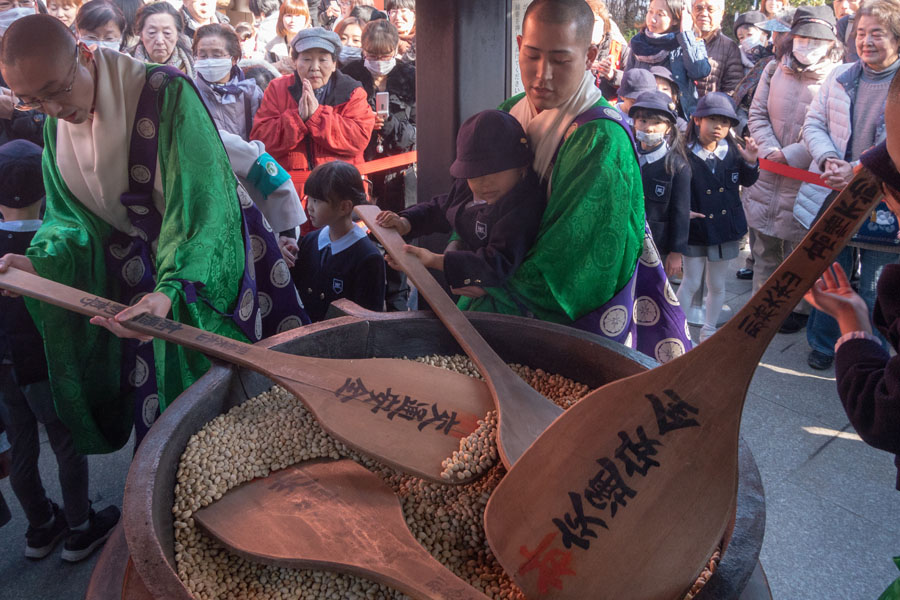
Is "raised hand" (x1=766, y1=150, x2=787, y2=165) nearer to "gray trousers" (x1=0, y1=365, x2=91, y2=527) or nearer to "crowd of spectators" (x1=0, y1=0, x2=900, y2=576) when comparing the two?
"crowd of spectators" (x1=0, y1=0, x2=900, y2=576)

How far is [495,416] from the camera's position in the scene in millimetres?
1300

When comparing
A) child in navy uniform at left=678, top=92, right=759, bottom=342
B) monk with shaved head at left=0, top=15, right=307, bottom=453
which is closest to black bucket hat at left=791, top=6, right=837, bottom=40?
child in navy uniform at left=678, top=92, right=759, bottom=342

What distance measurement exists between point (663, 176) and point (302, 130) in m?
1.83

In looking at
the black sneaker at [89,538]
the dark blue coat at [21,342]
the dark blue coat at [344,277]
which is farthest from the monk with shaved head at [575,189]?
the black sneaker at [89,538]

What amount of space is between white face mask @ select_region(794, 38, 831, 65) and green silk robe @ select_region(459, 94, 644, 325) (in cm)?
272

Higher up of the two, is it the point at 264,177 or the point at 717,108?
the point at 717,108

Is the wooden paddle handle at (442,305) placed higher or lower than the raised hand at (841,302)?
lower

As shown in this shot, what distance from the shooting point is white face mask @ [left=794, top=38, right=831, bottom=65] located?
361cm

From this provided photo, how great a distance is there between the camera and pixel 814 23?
3541 millimetres

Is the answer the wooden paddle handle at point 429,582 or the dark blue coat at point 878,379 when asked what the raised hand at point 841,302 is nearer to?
the dark blue coat at point 878,379

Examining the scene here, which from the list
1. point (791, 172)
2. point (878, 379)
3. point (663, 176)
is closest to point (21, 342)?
point (878, 379)

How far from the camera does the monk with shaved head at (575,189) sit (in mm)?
1521

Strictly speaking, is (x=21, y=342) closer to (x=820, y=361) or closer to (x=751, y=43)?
(x=820, y=361)

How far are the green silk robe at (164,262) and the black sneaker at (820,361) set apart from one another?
9.59ft
